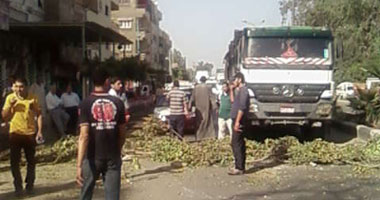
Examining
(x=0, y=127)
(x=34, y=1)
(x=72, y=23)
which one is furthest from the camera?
(x=34, y=1)

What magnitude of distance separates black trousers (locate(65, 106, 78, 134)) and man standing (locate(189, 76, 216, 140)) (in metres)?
3.59

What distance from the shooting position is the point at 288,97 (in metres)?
16.5

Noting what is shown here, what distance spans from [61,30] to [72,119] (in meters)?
7.19

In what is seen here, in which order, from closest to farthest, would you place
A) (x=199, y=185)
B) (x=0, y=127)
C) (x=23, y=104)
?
(x=23, y=104), (x=199, y=185), (x=0, y=127)

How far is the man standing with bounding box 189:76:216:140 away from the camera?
659 inches

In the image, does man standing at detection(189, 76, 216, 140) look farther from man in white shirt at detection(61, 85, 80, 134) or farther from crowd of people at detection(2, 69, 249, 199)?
man in white shirt at detection(61, 85, 80, 134)

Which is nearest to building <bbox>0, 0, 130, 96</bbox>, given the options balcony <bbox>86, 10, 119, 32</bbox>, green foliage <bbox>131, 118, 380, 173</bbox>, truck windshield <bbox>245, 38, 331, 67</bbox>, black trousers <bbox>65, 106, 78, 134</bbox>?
black trousers <bbox>65, 106, 78, 134</bbox>

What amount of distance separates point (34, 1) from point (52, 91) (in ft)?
38.8

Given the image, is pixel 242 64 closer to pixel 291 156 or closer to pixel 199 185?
pixel 291 156

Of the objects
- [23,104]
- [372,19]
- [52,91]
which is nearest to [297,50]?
[52,91]

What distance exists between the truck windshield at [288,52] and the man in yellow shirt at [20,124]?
7640 mm

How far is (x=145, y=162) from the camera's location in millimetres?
13695

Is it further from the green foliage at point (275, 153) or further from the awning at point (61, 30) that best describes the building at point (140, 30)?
the green foliage at point (275, 153)

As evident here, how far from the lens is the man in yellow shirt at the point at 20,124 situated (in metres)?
9.68
